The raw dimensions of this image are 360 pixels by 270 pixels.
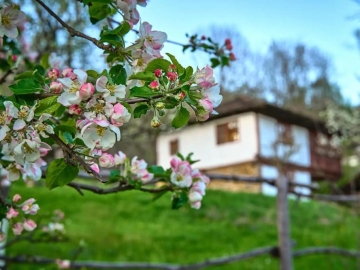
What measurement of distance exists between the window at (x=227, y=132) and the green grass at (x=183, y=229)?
16.7 ft

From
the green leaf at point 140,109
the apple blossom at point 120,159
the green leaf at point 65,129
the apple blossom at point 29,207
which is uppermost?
the green leaf at point 140,109

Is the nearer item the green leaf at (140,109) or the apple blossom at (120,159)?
the green leaf at (140,109)

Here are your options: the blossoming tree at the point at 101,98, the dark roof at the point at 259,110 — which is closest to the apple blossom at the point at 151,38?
the blossoming tree at the point at 101,98

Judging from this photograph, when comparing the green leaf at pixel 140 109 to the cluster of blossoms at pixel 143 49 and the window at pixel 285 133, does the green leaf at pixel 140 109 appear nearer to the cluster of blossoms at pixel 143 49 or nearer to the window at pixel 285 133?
the cluster of blossoms at pixel 143 49

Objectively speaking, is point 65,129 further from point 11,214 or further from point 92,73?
point 11,214

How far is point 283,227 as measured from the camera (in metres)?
2.80

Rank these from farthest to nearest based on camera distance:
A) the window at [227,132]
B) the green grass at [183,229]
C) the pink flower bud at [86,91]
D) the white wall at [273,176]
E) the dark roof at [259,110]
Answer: the window at [227,132]
the white wall at [273,176]
the dark roof at [259,110]
the green grass at [183,229]
the pink flower bud at [86,91]

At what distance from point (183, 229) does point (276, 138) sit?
25.5ft

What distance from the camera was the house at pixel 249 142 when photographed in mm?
13328

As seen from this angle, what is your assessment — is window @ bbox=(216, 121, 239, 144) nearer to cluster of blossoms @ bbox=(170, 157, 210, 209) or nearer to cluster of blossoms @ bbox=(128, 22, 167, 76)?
cluster of blossoms @ bbox=(170, 157, 210, 209)

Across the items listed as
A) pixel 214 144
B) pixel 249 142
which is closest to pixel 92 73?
pixel 249 142

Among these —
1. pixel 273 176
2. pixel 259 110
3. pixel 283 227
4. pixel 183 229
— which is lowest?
pixel 183 229

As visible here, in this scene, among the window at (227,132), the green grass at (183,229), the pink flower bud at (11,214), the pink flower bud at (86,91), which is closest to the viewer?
the pink flower bud at (86,91)

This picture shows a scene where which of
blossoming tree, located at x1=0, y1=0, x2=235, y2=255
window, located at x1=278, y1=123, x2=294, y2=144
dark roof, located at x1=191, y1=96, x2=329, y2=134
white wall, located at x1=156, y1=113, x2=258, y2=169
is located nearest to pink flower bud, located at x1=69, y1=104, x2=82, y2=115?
blossoming tree, located at x1=0, y1=0, x2=235, y2=255
